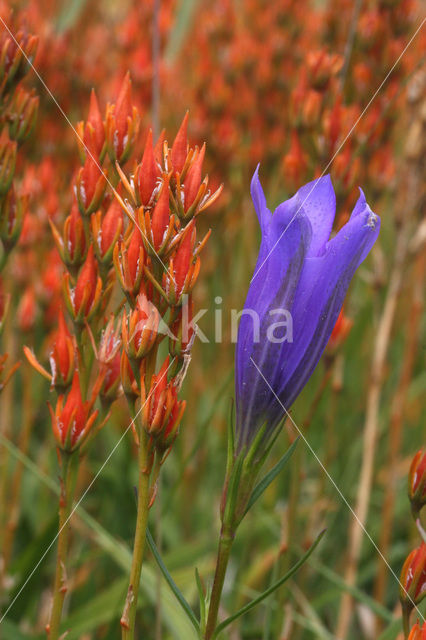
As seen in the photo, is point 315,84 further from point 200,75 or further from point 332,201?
point 200,75

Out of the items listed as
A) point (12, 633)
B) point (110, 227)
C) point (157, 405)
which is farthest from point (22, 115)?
point (12, 633)

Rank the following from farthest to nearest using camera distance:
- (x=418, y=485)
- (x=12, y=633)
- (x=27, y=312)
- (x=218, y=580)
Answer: (x=27, y=312) → (x=12, y=633) → (x=418, y=485) → (x=218, y=580)

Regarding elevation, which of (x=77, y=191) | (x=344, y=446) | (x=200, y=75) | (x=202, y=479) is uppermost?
(x=200, y=75)

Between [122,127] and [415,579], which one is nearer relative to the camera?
[415,579]

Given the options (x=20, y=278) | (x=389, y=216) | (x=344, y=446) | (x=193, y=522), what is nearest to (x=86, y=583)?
(x=193, y=522)

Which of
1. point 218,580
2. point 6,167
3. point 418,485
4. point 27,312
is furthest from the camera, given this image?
point 27,312

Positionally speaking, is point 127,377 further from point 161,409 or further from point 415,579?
point 415,579

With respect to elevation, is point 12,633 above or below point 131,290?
Answer: below
